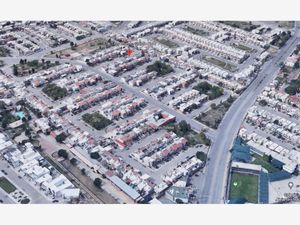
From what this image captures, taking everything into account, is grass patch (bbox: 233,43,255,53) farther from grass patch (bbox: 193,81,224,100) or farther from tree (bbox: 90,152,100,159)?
tree (bbox: 90,152,100,159)

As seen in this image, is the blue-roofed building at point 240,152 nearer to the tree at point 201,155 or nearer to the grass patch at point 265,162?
the grass patch at point 265,162

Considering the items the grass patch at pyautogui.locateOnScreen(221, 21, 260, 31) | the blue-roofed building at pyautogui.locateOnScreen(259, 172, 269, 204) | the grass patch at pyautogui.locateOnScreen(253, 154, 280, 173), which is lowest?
the grass patch at pyautogui.locateOnScreen(253, 154, 280, 173)

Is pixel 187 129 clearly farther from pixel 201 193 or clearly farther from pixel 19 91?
pixel 19 91

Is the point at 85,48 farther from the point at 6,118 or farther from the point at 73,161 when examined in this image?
the point at 73,161

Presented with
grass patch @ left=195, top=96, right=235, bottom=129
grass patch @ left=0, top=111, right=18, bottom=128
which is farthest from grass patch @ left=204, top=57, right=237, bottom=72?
grass patch @ left=0, top=111, right=18, bottom=128

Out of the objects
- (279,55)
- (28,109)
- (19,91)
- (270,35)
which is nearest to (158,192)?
(28,109)

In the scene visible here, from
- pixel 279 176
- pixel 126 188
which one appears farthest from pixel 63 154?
pixel 279 176

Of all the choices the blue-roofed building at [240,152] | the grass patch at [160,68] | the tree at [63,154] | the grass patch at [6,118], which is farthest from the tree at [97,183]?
the grass patch at [160,68]
